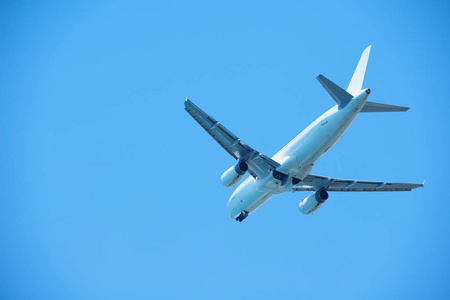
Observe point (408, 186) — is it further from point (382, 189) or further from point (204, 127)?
point (204, 127)

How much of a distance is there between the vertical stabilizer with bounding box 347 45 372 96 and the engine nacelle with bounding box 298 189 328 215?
10933 millimetres

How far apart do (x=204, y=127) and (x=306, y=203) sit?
12.0 metres

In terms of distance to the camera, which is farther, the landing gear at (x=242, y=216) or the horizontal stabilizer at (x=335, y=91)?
the landing gear at (x=242, y=216)

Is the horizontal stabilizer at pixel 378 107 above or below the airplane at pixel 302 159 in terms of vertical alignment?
below

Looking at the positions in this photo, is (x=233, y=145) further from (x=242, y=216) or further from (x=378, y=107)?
(x=378, y=107)

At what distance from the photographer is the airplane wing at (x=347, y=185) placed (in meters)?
42.7

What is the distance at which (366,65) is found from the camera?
3444 centimetres

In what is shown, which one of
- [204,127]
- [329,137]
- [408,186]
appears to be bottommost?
[408,186]

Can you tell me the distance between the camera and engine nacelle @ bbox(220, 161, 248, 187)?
37.8m

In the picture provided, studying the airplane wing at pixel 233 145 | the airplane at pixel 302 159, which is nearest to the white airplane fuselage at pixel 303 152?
the airplane at pixel 302 159

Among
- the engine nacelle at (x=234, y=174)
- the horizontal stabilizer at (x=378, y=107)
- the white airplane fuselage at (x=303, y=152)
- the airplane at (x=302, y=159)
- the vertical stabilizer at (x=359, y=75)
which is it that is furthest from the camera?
the engine nacelle at (x=234, y=174)

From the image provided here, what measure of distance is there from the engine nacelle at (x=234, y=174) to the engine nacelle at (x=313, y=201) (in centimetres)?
773

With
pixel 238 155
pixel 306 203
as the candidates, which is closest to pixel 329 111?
pixel 238 155

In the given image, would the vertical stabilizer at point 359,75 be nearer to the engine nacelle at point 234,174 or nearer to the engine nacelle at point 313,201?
the engine nacelle at point 234,174
